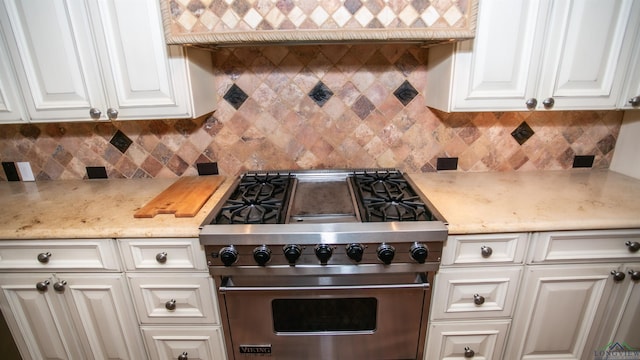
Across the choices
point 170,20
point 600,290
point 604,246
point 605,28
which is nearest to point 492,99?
point 605,28

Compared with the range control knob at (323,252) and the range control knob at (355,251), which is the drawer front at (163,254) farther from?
the range control knob at (355,251)

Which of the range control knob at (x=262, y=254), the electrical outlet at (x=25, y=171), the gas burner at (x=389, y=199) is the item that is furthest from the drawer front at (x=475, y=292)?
the electrical outlet at (x=25, y=171)

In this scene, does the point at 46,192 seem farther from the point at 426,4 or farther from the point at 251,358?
the point at 426,4

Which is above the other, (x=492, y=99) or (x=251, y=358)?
(x=492, y=99)

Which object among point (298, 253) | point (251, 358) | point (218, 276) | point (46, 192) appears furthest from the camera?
point (46, 192)

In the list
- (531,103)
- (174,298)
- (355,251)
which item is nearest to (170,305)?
(174,298)

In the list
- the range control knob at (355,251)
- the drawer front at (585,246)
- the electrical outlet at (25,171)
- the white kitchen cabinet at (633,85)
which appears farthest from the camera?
the electrical outlet at (25,171)

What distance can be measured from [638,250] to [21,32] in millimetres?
2714

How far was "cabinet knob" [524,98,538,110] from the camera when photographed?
145cm

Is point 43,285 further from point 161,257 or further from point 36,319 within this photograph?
point 161,257

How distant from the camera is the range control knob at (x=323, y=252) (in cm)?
120

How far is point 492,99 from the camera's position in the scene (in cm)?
145

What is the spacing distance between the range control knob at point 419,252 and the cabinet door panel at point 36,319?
59.3 inches

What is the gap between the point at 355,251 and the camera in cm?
120
